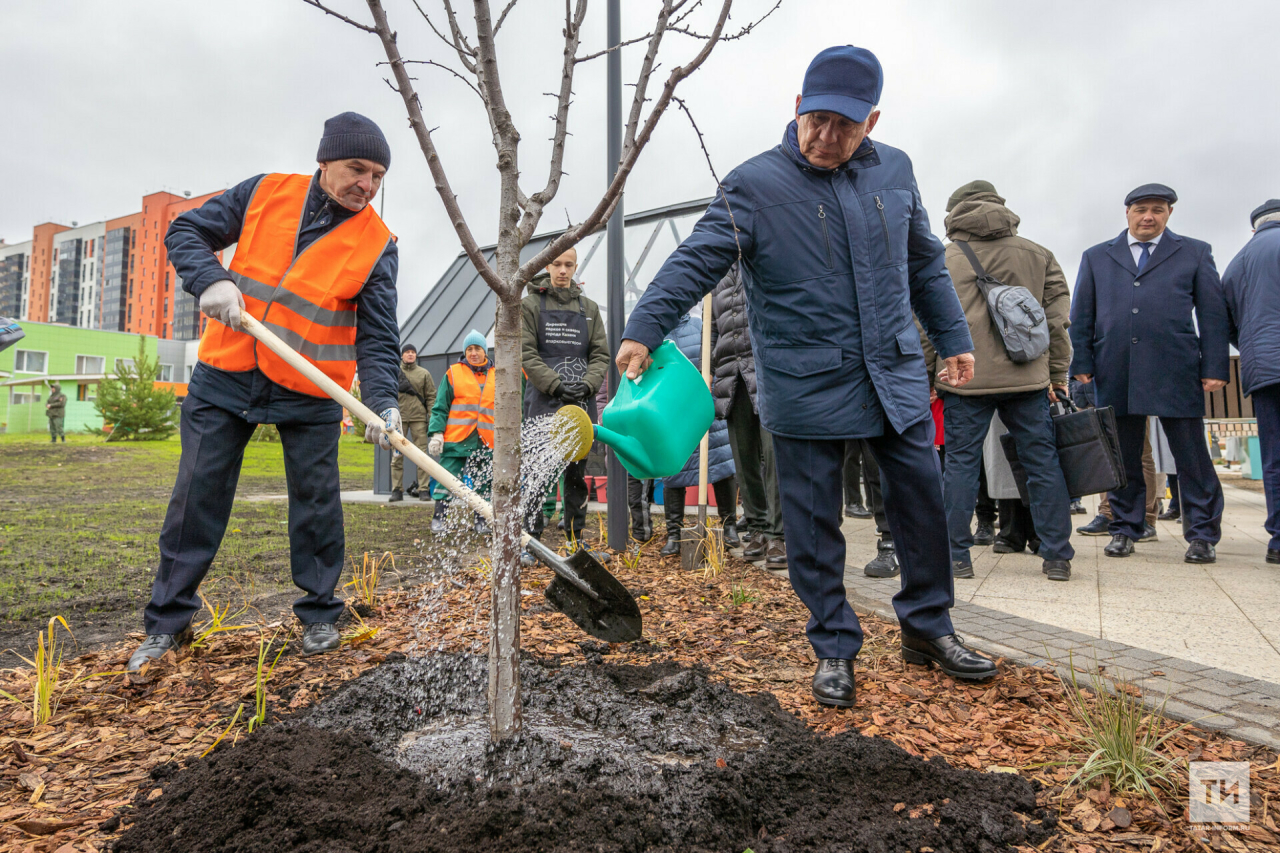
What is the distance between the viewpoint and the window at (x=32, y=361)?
4478 centimetres

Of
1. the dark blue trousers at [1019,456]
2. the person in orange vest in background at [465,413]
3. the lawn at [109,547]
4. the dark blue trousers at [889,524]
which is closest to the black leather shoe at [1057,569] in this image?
the dark blue trousers at [1019,456]

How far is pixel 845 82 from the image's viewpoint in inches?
90.1

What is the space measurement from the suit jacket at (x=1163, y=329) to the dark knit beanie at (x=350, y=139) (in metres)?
4.37

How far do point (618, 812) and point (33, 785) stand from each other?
1396 mm

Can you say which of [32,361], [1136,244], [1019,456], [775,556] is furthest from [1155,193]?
[32,361]

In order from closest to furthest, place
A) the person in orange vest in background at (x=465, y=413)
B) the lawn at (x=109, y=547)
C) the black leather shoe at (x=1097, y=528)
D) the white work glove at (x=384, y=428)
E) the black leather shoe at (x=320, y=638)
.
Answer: the white work glove at (x=384, y=428) < the black leather shoe at (x=320, y=638) < the lawn at (x=109, y=547) < the black leather shoe at (x=1097, y=528) < the person in orange vest in background at (x=465, y=413)

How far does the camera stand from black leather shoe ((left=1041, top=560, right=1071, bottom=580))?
3.95m

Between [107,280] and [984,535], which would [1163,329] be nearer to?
[984,535]

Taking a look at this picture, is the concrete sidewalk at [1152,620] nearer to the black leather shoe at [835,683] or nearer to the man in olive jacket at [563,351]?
the black leather shoe at [835,683]

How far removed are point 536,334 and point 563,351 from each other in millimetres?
210

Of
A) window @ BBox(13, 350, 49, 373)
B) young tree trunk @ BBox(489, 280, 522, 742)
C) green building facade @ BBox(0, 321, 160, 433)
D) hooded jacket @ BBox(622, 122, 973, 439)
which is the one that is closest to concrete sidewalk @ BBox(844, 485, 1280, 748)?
hooded jacket @ BBox(622, 122, 973, 439)

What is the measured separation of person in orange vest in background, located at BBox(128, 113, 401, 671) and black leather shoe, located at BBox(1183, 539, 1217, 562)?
453 cm

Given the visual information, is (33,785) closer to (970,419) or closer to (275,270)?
(275,270)

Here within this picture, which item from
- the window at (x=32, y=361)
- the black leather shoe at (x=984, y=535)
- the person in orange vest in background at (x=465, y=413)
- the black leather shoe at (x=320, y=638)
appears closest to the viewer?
the black leather shoe at (x=320, y=638)
